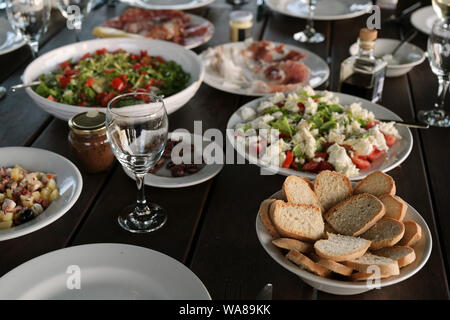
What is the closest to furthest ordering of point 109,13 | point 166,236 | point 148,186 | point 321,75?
point 166,236
point 148,186
point 321,75
point 109,13

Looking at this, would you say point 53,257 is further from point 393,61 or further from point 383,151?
point 393,61

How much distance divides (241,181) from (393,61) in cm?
106

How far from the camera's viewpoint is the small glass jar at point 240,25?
224 cm

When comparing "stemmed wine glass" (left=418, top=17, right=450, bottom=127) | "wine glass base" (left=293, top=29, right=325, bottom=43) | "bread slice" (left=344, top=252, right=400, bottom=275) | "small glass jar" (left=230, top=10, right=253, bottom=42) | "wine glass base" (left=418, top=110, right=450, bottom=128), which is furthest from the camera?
"wine glass base" (left=293, top=29, right=325, bottom=43)

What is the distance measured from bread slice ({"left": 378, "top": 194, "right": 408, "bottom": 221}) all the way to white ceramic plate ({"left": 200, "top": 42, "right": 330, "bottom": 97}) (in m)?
0.81

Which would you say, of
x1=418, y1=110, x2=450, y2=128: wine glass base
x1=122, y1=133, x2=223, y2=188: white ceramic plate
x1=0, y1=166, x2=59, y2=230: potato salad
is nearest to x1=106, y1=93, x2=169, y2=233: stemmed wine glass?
x1=122, y1=133, x2=223, y2=188: white ceramic plate

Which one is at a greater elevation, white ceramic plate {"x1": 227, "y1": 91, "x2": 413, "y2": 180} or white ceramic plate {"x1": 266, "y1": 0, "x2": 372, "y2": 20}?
white ceramic plate {"x1": 227, "y1": 91, "x2": 413, "y2": 180}

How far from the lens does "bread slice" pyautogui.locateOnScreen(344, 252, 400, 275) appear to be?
3.13 ft

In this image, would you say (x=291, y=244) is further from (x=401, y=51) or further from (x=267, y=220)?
(x=401, y=51)

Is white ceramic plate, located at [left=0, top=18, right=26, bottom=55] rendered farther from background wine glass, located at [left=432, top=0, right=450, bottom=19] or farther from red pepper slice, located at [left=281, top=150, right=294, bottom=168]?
background wine glass, located at [left=432, top=0, right=450, bottom=19]

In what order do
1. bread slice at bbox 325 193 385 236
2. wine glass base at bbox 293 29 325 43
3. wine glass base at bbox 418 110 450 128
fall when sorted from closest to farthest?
bread slice at bbox 325 193 385 236 → wine glass base at bbox 418 110 450 128 → wine glass base at bbox 293 29 325 43

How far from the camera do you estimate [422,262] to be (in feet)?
3.25

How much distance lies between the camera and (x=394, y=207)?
1093mm

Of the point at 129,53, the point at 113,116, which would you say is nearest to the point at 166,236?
the point at 113,116
